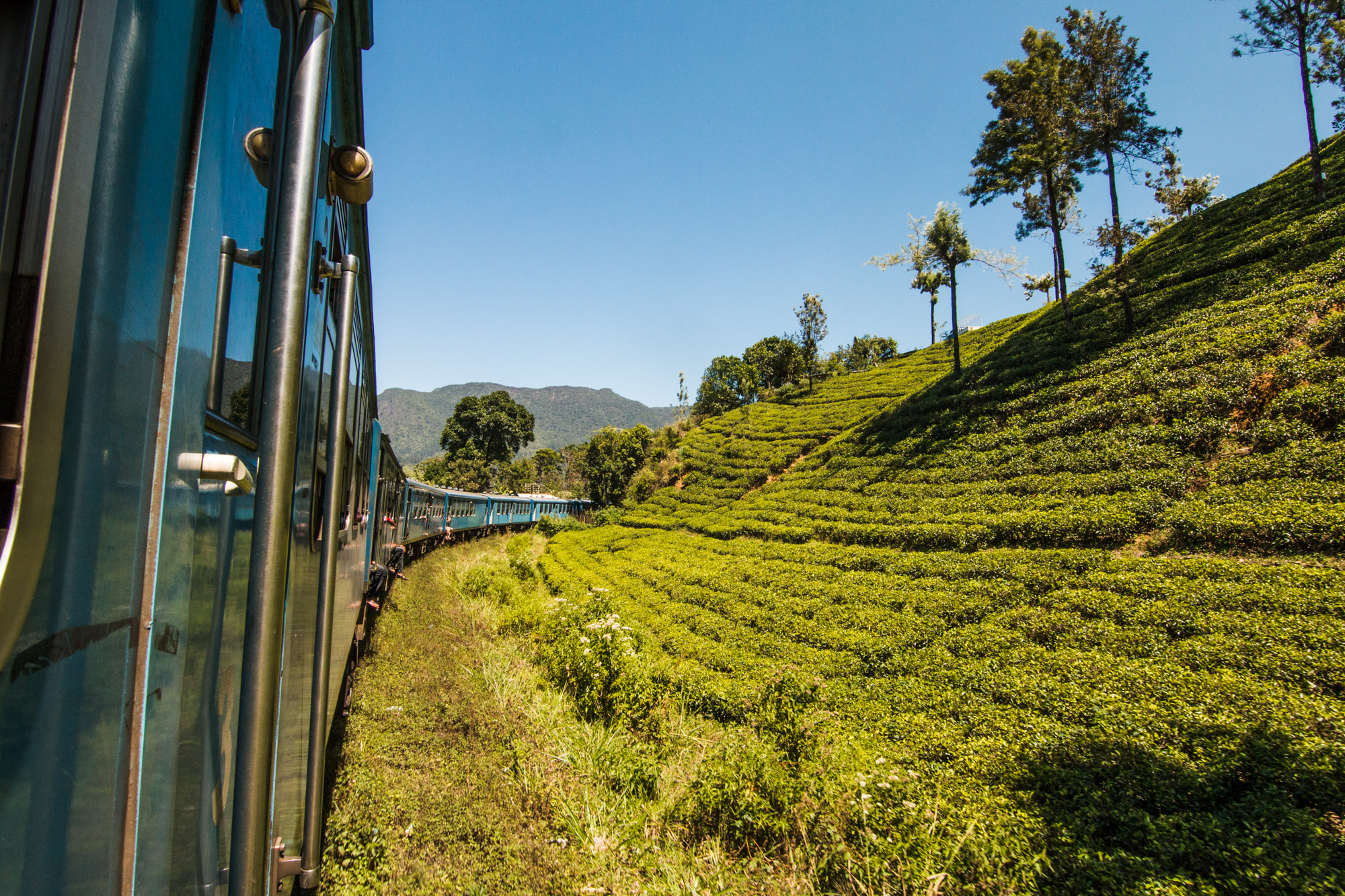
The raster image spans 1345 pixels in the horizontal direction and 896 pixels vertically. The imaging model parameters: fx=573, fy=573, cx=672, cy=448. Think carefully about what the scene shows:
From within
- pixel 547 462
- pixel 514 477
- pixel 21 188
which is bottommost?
pixel 21 188

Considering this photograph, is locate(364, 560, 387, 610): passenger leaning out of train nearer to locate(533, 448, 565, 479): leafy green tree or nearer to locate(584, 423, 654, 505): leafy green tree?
locate(584, 423, 654, 505): leafy green tree

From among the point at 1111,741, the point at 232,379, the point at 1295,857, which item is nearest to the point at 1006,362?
the point at 1111,741

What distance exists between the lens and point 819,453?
22297 mm

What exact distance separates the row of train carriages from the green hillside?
15.6ft

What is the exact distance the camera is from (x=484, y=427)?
62188 mm

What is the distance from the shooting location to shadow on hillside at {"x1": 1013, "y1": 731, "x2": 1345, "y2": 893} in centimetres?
379

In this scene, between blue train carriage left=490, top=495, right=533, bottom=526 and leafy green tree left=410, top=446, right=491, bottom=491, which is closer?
blue train carriage left=490, top=495, right=533, bottom=526

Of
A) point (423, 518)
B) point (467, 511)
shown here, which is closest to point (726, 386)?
point (467, 511)

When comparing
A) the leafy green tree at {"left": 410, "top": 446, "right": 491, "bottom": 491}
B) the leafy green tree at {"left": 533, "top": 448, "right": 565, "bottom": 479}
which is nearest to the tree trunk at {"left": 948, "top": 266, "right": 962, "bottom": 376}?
the leafy green tree at {"left": 410, "top": 446, "right": 491, "bottom": 491}

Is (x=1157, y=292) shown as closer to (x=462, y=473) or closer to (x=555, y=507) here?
(x=555, y=507)

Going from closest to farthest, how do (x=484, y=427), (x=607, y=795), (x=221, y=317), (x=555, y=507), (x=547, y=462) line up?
(x=221, y=317) < (x=607, y=795) < (x=555, y=507) < (x=484, y=427) < (x=547, y=462)

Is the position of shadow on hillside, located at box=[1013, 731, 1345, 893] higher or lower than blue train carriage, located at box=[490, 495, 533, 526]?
lower

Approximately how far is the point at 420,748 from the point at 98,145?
6.13 m

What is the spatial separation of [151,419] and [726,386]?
5446cm
